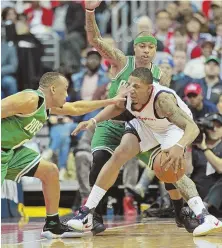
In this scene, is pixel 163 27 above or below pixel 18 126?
above

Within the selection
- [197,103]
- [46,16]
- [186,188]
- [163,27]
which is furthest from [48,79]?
[46,16]

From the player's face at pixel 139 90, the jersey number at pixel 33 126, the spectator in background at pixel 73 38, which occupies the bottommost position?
the jersey number at pixel 33 126

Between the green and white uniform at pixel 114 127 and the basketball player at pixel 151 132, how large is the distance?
1.20 ft

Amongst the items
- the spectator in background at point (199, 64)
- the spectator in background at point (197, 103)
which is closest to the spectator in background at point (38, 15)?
the spectator in background at point (199, 64)

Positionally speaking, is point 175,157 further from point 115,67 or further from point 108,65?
point 108,65

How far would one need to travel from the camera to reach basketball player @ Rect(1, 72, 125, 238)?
23.2 ft

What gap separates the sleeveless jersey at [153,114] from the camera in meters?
7.57

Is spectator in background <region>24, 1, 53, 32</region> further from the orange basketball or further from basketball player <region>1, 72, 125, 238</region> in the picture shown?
the orange basketball

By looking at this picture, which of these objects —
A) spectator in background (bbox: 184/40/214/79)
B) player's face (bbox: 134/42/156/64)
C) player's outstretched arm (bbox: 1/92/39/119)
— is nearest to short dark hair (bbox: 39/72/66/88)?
player's outstretched arm (bbox: 1/92/39/119)

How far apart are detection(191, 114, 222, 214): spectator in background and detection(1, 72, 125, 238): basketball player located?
9.26 ft

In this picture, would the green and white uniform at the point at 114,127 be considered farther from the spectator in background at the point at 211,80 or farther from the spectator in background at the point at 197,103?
the spectator in background at the point at 211,80

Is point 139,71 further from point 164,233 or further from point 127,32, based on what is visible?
point 127,32

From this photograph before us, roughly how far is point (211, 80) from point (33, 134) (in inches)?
218

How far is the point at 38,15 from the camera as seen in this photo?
1616cm
